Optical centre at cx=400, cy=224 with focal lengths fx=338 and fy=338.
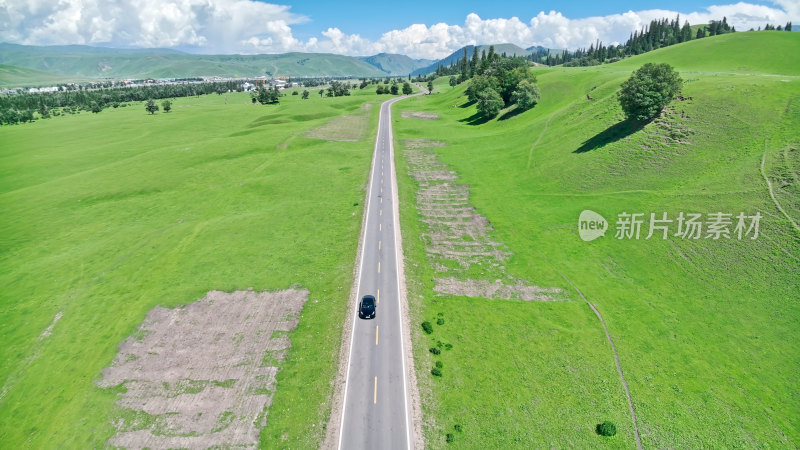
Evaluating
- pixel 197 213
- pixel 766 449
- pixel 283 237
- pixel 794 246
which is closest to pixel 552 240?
pixel 794 246

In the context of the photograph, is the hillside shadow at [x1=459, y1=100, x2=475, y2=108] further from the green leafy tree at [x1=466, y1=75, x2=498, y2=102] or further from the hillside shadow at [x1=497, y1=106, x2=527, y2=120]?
the hillside shadow at [x1=497, y1=106, x2=527, y2=120]

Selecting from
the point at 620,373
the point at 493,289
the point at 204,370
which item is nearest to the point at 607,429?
the point at 620,373

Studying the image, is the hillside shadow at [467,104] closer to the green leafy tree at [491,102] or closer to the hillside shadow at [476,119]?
the hillside shadow at [476,119]

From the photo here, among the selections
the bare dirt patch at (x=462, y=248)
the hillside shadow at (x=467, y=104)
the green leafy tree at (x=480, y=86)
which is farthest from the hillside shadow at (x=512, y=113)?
the bare dirt patch at (x=462, y=248)

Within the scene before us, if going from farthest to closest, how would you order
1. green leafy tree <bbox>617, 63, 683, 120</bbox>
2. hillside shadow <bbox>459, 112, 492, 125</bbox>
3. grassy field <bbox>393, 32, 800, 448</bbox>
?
hillside shadow <bbox>459, 112, 492, 125</bbox>, green leafy tree <bbox>617, 63, 683, 120</bbox>, grassy field <bbox>393, 32, 800, 448</bbox>

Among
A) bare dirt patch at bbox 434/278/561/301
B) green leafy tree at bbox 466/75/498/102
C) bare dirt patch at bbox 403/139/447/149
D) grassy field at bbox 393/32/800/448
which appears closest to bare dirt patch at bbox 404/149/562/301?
bare dirt patch at bbox 434/278/561/301
